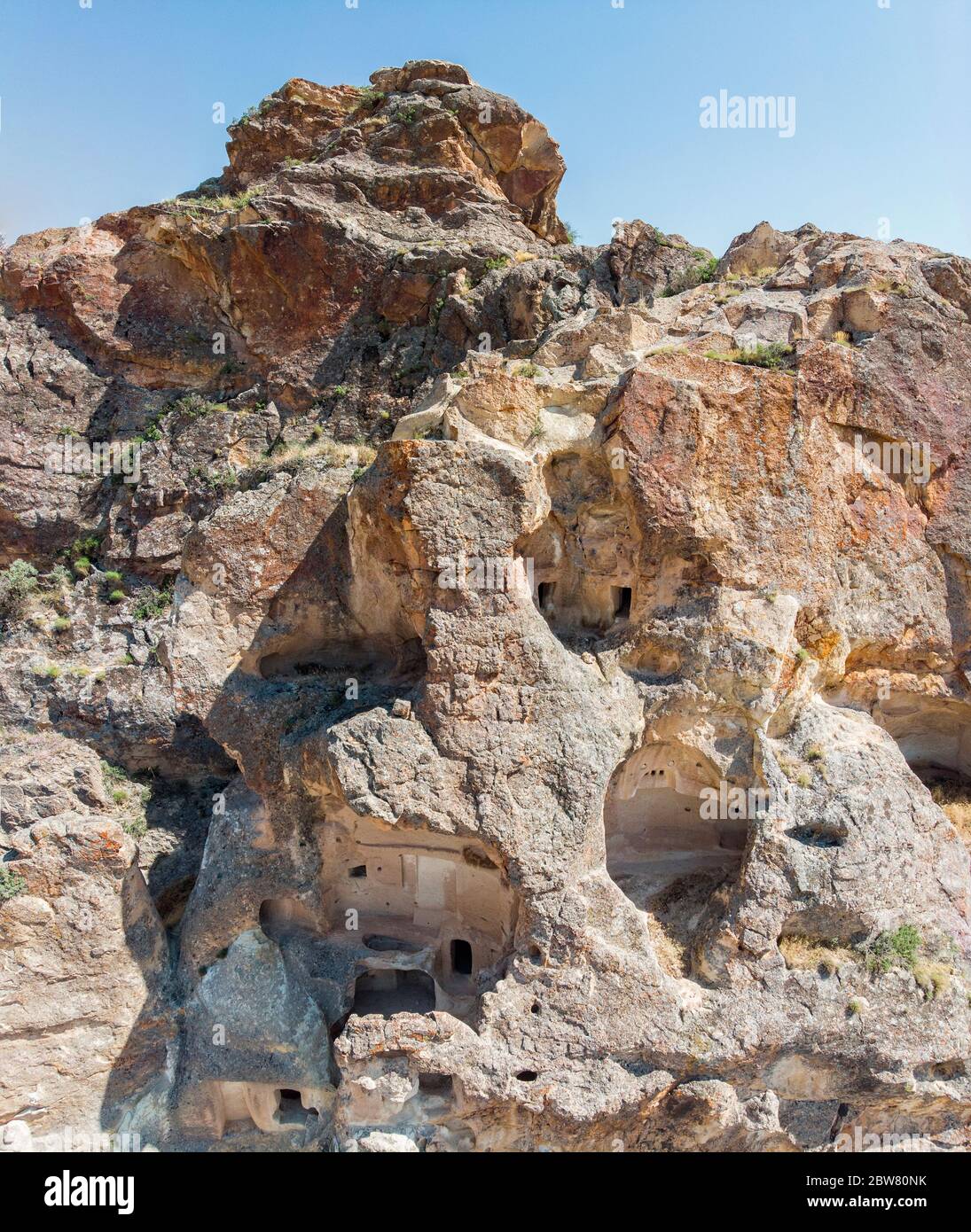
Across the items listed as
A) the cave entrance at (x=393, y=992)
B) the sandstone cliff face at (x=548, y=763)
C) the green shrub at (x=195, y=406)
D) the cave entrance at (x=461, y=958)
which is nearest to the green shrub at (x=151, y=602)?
the sandstone cliff face at (x=548, y=763)

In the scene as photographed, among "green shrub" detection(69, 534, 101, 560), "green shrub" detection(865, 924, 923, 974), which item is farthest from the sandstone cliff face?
"green shrub" detection(69, 534, 101, 560)

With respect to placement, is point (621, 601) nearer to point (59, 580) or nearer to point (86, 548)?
point (86, 548)

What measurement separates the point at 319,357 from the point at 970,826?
642 inches

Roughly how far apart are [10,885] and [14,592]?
6944 millimetres

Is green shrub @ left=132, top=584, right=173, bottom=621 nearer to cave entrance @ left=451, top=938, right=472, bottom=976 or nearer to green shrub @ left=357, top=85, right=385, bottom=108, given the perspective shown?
cave entrance @ left=451, top=938, right=472, bottom=976

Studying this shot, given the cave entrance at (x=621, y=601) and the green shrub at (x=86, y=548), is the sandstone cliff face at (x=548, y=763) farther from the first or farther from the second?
the green shrub at (x=86, y=548)

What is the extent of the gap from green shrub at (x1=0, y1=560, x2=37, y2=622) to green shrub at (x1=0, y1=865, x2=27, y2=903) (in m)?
6.26

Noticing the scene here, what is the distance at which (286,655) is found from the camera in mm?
12742

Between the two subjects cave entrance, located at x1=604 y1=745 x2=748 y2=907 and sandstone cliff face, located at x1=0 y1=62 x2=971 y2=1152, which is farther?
cave entrance, located at x1=604 y1=745 x2=748 y2=907

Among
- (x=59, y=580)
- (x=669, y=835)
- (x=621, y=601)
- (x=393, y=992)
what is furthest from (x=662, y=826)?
(x=59, y=580)

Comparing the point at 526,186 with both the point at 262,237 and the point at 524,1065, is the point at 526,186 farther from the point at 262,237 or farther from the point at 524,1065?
the point at 524,1065

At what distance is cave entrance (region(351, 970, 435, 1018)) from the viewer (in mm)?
11430

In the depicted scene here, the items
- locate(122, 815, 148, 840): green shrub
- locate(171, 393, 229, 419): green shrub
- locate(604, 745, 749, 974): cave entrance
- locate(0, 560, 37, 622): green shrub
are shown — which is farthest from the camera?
locate(171, 393, 229, 419): green shrub

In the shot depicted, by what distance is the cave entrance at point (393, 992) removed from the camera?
11430mm
